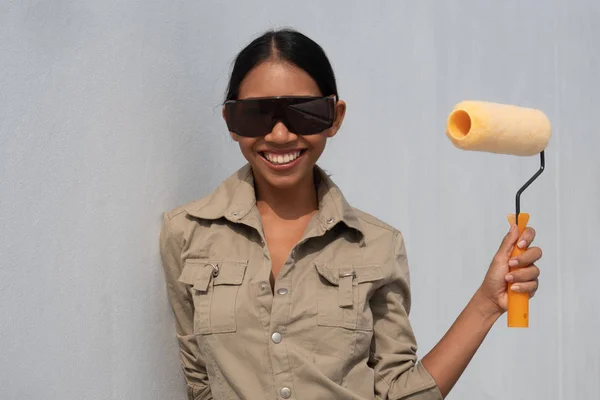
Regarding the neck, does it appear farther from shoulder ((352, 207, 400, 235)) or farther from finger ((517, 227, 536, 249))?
finger ((517, 227, 536, 249))

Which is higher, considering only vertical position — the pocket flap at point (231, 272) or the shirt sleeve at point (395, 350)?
the pocket flap at point (231, 272)

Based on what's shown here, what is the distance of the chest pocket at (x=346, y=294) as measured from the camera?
7.03 ft

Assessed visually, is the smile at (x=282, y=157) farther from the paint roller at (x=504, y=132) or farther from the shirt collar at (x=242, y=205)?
the paint roller at (x=504, y=132)

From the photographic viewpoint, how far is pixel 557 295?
3.79 m

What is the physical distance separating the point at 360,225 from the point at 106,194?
0.60m

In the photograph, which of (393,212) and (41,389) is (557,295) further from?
(41,389)

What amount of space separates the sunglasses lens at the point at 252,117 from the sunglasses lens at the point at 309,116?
0.14 feet

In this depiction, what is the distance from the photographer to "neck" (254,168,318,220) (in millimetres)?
2291

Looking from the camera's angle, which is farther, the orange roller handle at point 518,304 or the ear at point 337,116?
the ear at point 337,116

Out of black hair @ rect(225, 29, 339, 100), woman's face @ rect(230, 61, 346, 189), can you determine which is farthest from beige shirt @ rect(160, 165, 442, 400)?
black hair @ rect(225, 29, 339, 100)

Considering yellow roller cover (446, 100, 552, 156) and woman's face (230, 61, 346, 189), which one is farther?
woman's face (230, 61, 346, 189)

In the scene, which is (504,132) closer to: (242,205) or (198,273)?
(242,205)

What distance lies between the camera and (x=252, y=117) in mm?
2121

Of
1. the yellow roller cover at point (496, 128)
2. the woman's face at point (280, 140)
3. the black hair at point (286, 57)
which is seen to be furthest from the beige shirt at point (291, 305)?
the yellow roller cover at point (496, 128)
